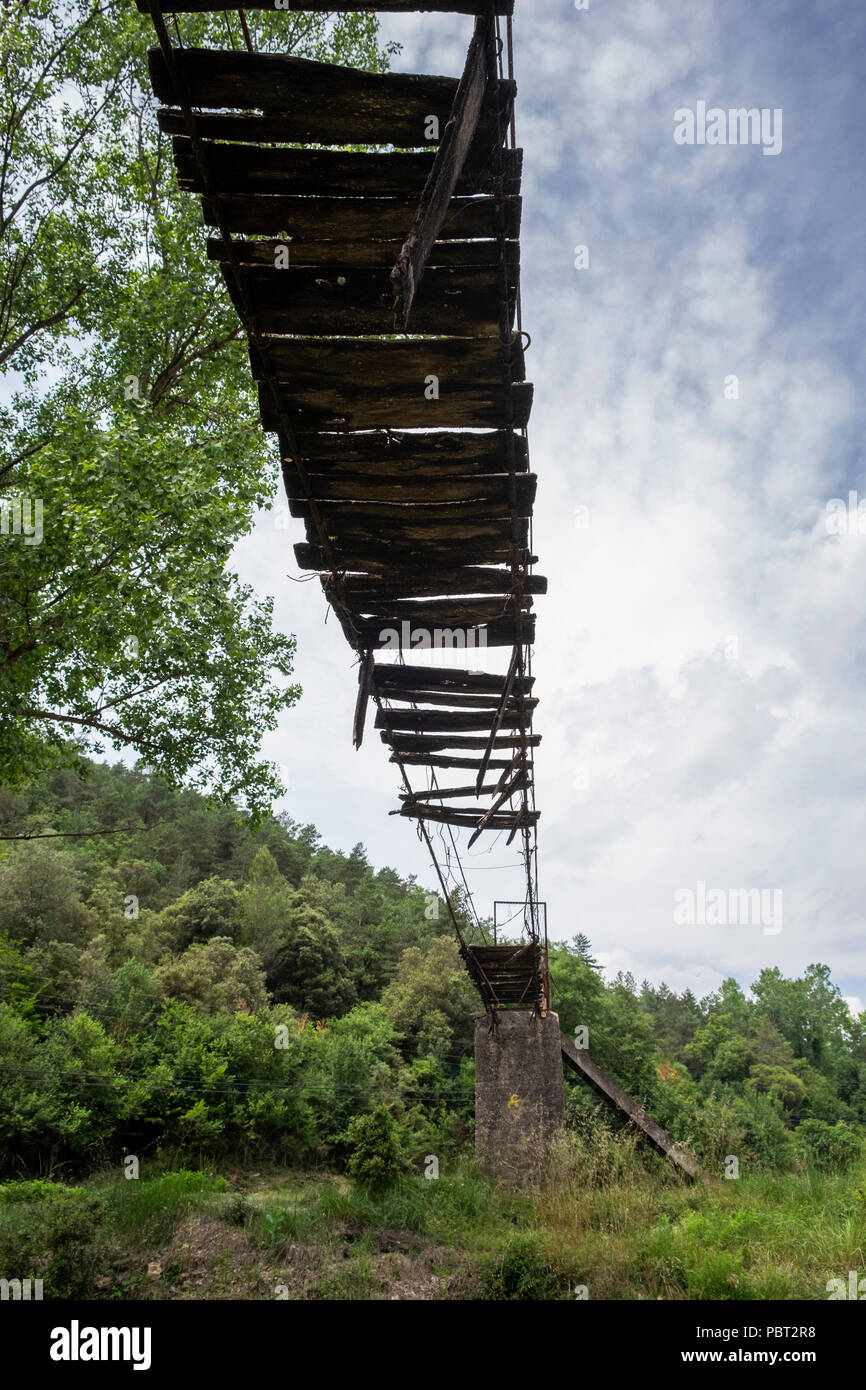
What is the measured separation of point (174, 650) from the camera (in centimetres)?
840

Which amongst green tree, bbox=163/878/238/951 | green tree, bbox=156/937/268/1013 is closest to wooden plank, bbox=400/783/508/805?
Answer: green tree, bbox=156/937/268/1013

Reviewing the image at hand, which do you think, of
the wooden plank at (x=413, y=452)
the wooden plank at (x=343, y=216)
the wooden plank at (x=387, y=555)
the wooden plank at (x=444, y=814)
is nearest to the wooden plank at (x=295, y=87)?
the wooden plank at (x=343, y=216)

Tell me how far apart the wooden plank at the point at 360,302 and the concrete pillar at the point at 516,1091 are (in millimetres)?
13514

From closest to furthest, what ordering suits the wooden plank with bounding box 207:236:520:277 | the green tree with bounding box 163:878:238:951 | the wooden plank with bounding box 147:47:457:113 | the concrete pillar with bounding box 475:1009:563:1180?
the wooden plank with bounding box 147:47:457:113 → the wooden plank with bounding box 207:236:520:277 → the concrete pillar with bounding box 475:1009:563:1180 → the green tree with bounding box 163:878:238:951

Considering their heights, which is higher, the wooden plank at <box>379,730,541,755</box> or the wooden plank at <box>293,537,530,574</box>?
the wooden plank at <box>293,537,530,574</box>

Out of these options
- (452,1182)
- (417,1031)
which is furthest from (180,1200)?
(417,1031)

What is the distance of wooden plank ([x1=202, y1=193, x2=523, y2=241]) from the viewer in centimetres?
312

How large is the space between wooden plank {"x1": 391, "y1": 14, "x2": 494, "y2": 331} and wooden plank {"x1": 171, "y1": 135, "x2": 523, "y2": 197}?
12 centimetres

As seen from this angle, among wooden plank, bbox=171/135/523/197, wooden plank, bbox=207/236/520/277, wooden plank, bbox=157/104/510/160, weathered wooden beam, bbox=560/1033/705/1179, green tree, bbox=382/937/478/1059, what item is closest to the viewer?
wooden plank, bbox=157/104/510/160

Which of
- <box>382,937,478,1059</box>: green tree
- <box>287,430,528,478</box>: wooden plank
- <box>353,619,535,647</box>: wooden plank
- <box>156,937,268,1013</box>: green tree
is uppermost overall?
<box>287,430,528,478</box>: wooden plank

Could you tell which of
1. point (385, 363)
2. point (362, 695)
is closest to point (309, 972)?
point (362, 695)

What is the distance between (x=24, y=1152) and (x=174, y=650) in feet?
60.6

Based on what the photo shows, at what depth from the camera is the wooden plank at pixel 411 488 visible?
4.09m

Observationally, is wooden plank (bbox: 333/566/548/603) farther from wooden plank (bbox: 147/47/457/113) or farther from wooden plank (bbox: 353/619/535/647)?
wooden plank (bbox: 147/47/457/113)
